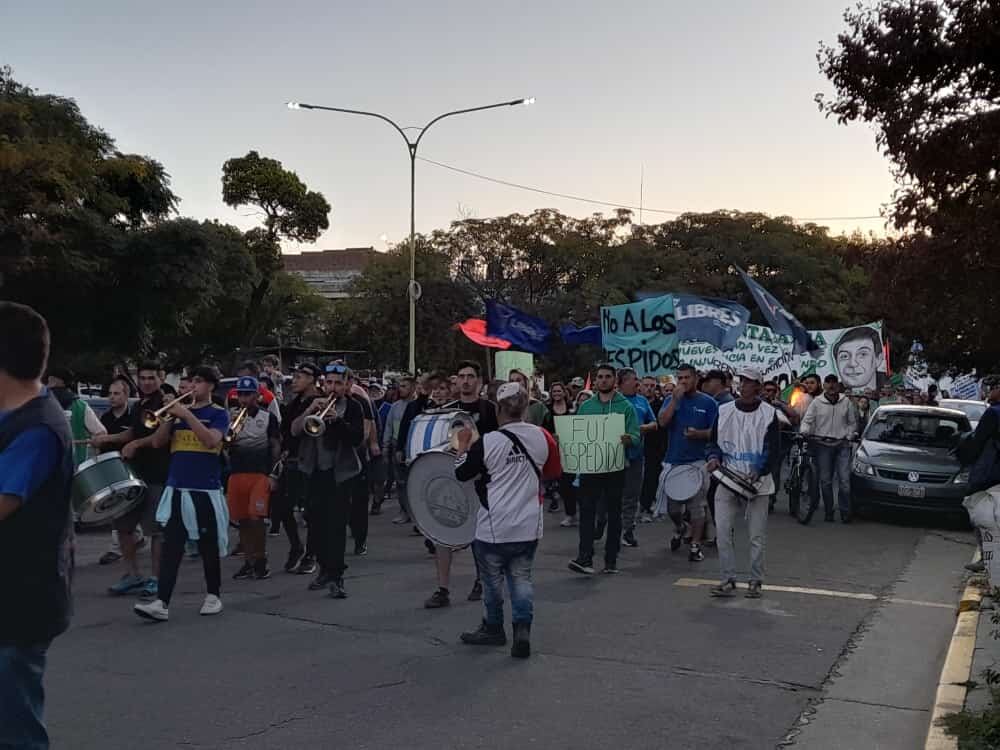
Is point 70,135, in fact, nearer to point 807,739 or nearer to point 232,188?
point 232,188

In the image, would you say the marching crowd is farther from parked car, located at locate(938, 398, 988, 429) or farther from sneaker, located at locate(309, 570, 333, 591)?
parked car, located at locate(938, 398, 988, 429)

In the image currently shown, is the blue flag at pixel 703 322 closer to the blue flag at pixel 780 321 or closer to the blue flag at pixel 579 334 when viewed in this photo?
the blue flag at pixel 780 321

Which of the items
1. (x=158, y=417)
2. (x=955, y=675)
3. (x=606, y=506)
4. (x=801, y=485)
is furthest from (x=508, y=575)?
(x=801, y=485)

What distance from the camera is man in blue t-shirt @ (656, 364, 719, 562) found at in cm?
1144

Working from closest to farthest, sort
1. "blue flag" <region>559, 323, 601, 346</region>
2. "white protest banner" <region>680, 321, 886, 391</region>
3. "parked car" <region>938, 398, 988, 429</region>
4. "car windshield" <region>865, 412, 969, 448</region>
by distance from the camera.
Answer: "car windshield" <region>865, 412, 969, 448</region>, "white protest banner" <region>680, 321, 886, 391</region>, "blue flag" <region>559, 323, 601, 346</region>, "parked car" <region>938, 398, 988, 429</region>

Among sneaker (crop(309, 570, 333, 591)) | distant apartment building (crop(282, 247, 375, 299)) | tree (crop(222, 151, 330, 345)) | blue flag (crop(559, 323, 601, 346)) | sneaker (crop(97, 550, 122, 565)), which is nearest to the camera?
sneaker (crop(309, 570, 333, 591))

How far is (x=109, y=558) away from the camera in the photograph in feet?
36.3

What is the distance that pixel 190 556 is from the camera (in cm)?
1171

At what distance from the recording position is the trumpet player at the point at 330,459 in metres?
9.34

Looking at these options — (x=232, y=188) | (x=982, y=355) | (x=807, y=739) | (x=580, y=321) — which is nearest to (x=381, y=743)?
(x=807, y=739)

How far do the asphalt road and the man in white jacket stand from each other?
13.4 ft

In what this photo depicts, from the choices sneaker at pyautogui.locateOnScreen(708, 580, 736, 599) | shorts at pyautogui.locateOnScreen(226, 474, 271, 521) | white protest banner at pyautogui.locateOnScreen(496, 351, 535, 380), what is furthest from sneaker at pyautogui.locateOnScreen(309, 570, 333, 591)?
white protest banner at pyautogui.locateOnScreen(496, 351, 535, 380)

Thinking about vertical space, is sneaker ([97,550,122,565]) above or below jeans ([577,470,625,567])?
below

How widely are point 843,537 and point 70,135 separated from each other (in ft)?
73.4
